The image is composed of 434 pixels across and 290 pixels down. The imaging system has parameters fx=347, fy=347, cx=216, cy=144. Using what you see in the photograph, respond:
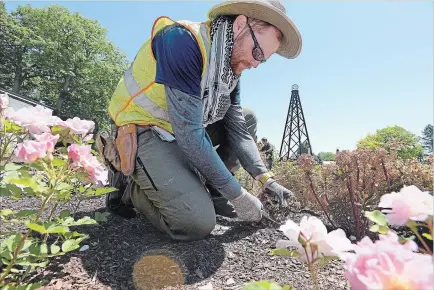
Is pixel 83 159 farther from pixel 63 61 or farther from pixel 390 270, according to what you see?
pixel 63 61

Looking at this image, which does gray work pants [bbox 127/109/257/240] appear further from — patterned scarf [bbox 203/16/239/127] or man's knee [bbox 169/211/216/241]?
patterned scarf [bbox 203/16/239/127]

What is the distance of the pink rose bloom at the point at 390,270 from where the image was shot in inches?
19.0

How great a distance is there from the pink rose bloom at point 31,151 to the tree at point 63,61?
28.8m

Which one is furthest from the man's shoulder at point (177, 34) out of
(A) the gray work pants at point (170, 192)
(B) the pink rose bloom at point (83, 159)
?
(B) the pink rose bloom at point (83, 159)

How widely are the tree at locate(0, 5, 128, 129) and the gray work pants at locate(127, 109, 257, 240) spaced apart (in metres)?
27.8

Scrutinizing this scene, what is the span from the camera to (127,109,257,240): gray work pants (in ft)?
6.81

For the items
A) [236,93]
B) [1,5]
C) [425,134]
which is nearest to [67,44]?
[1,5]

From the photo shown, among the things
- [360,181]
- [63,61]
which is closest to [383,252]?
[360,181]

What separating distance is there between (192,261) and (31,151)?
102 cm

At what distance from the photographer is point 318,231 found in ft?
2.31

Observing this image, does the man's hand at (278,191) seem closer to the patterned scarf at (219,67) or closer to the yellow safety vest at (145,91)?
the patterned scarf at (219,67)

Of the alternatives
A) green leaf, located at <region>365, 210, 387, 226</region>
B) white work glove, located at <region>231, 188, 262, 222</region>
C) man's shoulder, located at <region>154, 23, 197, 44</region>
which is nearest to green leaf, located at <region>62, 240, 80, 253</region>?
white work glove, located at <region>231, 188, 262, 222</region>

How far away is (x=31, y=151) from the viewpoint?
1028 mm

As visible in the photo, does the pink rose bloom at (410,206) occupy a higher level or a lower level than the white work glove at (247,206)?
higher
